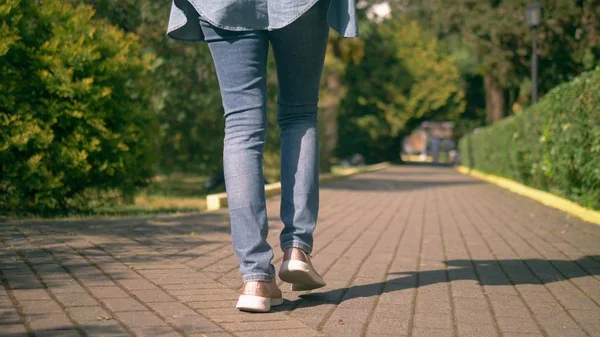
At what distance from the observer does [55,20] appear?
8.67 metres

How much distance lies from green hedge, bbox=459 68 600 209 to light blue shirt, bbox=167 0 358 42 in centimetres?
525

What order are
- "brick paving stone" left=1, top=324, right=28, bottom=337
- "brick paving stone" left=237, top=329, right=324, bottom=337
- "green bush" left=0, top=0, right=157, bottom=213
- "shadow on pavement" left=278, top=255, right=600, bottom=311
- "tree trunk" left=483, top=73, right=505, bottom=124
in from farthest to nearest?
1. "tree trunk" left=483, top=73, right=505, bottom=124
2. "green bush" left=0, top=0, right=157, bottom=213
3. "shadow on pavement" left=278, top=255, right=600, bottom=311
4. "brick paving stone" left=237, top=329, right=324, bottom=337
5. "brick paving stone" left=1, top=324, right=28, bottom=337

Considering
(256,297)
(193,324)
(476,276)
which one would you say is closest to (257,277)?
(256,297)

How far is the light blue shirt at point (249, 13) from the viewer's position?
366 centimetres

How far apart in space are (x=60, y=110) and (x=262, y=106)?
524cm

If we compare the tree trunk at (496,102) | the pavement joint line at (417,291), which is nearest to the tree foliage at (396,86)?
the tree trunk at (496,102)

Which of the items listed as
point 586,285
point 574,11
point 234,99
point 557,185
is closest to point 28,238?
point 234,99

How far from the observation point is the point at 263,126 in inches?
150

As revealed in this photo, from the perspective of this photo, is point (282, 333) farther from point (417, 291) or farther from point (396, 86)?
point (396, 86)

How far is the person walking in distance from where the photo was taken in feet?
12.1

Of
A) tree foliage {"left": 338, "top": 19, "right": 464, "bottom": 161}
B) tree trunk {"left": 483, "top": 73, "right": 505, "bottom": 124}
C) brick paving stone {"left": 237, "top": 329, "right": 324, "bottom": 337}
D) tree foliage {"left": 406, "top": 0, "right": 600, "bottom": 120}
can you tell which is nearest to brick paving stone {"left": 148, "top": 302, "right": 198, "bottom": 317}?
brick paving stone {"left": 237, "top": 329, "right": 324, "bottom": 337}

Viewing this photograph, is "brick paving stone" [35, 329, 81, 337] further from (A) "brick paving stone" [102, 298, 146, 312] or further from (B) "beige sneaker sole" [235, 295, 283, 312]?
(B) "beige sneaker sole" [235, 295, 283, 312]

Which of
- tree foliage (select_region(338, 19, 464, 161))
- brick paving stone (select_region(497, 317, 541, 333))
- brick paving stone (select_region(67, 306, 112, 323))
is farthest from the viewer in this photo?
tree foliage (select_region(338, 19, 464, 161))

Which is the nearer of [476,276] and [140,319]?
[140,319]
